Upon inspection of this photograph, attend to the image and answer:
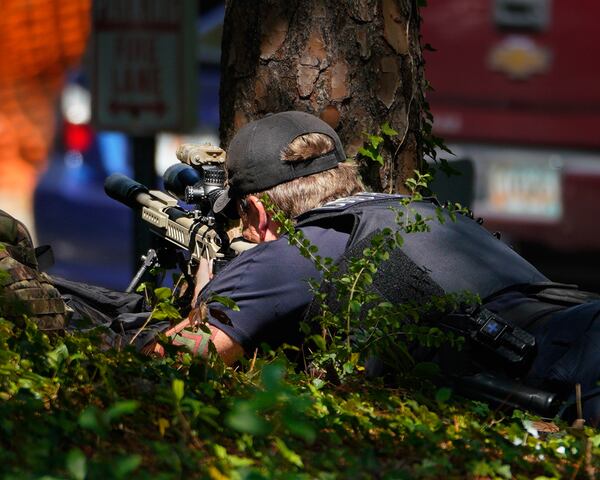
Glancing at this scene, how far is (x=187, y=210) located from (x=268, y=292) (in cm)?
108

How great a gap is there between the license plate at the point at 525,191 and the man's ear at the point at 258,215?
496cm

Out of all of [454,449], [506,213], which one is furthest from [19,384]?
[506,213]

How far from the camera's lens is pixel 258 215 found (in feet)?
12.9

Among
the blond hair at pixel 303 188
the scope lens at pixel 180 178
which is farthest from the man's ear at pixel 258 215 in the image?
the scope lens at pixel 180 178

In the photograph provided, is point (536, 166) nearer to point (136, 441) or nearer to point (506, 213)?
point (506, 213)

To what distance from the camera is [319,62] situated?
14.6ft

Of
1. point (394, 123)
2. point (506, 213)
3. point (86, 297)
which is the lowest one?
point (506, 213)

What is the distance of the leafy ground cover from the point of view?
2.41 m

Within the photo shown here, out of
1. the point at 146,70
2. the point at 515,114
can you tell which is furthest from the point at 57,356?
the point at 515,114

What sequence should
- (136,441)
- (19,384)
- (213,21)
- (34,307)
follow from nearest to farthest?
(136,441) → (19,384) → (34,307) → (213,21)

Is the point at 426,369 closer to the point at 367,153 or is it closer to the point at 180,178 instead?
the point at 367,153

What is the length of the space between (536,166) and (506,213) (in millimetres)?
373

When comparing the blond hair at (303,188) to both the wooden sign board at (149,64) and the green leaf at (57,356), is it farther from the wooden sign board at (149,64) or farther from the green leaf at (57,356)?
Answer: the wooden sign board at (149,64)

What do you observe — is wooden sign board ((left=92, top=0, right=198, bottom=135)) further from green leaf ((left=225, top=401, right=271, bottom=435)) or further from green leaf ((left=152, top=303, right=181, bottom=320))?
green leaf ((left=225, top=401, right=271, bottom=435))
